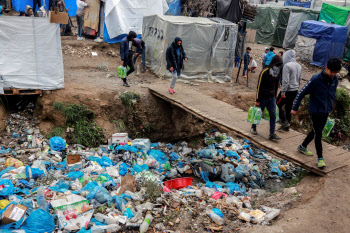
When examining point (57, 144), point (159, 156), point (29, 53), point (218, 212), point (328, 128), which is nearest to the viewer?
point (218, 212)

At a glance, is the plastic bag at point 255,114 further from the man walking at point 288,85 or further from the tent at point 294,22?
the tent at point 294,22

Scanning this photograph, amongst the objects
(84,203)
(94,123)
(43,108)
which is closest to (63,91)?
(43,108)

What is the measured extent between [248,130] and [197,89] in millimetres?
4023

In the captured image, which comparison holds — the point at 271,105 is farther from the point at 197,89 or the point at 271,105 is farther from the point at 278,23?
the point at 278,23

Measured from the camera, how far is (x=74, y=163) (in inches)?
245

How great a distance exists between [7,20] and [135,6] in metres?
6.25

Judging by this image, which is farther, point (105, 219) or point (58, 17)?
point (58, 17)

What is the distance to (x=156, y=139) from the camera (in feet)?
29.3

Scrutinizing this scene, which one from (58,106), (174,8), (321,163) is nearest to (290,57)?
(321,163)

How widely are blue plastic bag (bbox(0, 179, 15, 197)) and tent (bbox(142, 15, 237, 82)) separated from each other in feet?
20.4

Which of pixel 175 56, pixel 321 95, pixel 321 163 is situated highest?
pixel 321 95

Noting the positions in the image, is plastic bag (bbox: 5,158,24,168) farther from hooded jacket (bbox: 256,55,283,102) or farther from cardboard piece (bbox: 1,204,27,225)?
hooded jacket (bbox: 256,55,283,102)

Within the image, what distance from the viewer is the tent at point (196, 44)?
9875 millimetres

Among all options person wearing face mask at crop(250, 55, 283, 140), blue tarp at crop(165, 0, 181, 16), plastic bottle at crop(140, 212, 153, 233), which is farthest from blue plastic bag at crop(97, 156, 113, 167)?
blue tarp at crop(165, 0, 181, 16)
